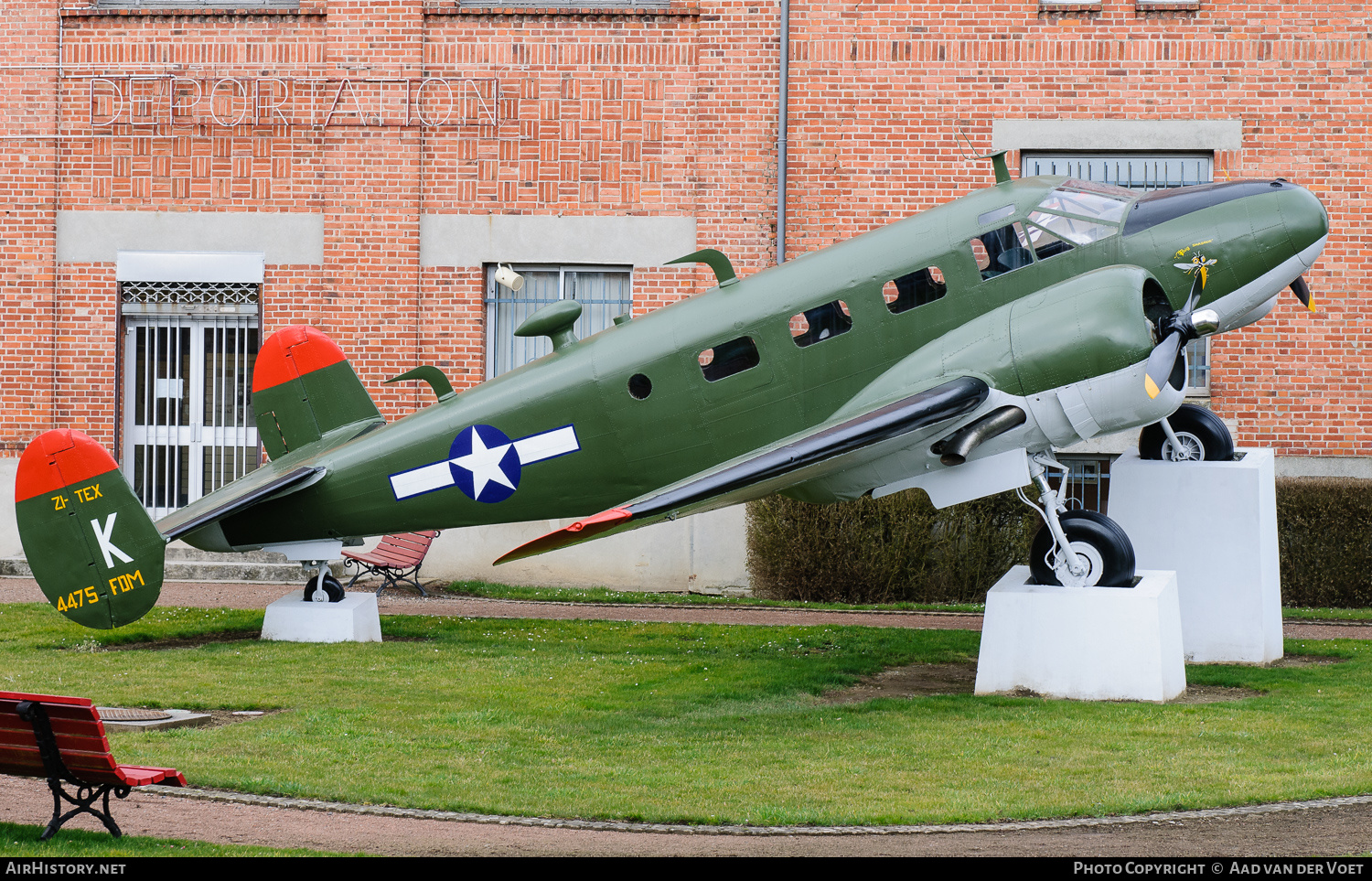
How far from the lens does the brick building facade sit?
19641mm

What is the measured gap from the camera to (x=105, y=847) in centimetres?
691

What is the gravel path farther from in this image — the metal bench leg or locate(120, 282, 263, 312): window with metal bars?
Result: locate(120, 282, 263, 312): window with metal bars

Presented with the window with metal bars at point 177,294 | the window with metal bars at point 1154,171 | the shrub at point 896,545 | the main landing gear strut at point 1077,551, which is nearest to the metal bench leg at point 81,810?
the main landing gear strut at point 1077,551

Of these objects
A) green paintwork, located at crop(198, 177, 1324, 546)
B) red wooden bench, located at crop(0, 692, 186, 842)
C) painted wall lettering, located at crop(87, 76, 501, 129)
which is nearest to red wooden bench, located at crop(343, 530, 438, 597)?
green paintwork, located at crop(198, 177, 1324, 546)

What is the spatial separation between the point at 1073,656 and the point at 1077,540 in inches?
41.8

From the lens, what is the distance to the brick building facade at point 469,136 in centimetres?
1964

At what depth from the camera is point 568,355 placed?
13.7 meters

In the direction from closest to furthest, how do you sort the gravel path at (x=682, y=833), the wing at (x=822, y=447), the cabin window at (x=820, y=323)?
the gravel path at (x=682, y=833) < the wing at (x=822, y=447) < the cabin window at (x=820, y=323)

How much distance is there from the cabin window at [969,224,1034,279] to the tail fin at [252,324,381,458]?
22.7 feet

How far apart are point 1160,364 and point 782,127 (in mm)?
9555

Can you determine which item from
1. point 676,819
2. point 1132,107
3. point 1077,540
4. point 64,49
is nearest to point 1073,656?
point 1077,540

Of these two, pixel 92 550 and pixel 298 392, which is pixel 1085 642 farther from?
pixel 92 550

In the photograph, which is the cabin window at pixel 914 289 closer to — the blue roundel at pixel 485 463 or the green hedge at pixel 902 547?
the blue roundel at pixel 485 463

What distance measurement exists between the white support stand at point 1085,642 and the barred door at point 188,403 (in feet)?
42.6
